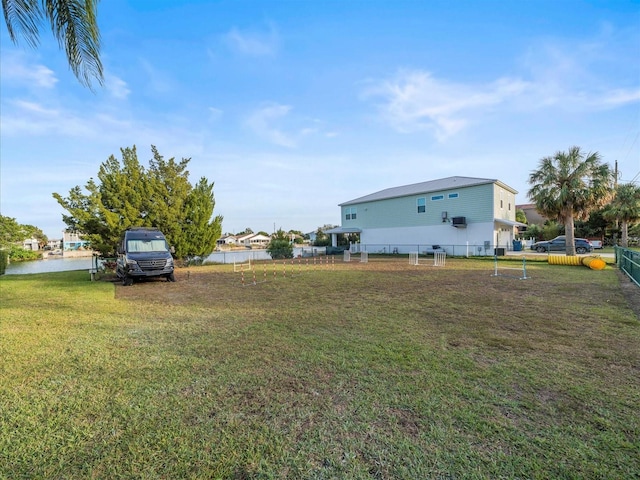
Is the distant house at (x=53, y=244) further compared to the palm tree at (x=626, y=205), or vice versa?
the distant house at (x=53, y=244)

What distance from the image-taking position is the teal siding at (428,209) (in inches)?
A: 936

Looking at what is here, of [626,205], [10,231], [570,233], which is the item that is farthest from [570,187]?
[10,231]

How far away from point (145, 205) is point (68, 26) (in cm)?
1672

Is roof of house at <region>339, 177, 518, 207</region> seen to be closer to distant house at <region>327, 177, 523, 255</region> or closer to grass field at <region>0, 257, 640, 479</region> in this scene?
distant house at <region>327, 177, 523, 255</region>

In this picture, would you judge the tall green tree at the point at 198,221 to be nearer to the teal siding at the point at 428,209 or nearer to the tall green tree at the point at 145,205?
the tall green tree at the point at 145,205

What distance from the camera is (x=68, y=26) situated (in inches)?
183

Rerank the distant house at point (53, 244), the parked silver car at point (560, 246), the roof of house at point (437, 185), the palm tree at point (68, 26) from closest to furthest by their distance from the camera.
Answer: the palm tree at point (68, 26) < the roof of house at point (437, 185) < the parked silver car at point (560, 246) < the distant house at point (53, 244)

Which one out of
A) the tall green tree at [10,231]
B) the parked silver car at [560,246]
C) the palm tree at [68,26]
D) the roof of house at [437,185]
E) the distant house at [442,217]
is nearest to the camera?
the palm tree at [68,26]

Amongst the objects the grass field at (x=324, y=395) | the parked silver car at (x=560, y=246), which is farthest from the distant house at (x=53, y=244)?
the parked silver car at (x=560, y=246)

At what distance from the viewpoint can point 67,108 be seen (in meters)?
10.3

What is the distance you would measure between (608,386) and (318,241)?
33253mm

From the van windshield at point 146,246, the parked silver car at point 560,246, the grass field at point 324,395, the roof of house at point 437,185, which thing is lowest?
the grass field at point 324,395

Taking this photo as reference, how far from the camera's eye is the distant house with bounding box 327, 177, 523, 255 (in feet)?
78.4

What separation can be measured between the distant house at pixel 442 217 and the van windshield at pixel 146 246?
21033 mm
